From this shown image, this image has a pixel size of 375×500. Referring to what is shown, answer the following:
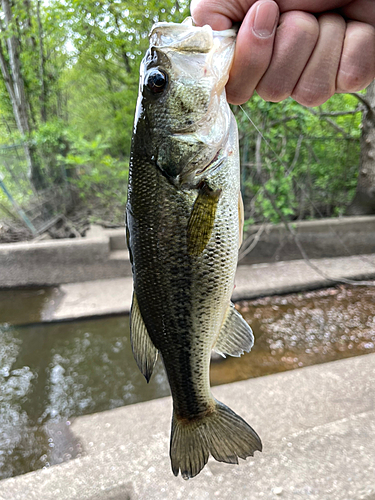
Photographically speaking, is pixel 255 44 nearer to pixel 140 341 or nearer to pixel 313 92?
pixel 313 92

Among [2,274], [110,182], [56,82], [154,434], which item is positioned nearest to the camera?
[154,434]

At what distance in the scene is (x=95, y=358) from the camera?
13.0ft

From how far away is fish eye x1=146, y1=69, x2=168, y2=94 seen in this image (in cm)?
108

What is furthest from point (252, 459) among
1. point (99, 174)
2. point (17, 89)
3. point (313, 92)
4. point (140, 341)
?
point (17, 89)

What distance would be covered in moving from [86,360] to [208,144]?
133 inches

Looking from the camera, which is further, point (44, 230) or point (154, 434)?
point (44, 230)

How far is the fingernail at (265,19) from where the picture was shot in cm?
103

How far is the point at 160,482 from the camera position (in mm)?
1938

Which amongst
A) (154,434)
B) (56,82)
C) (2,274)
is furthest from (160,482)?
(56,82)

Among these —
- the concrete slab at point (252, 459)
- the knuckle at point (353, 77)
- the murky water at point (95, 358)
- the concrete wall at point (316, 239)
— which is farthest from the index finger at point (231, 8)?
the concrete wall at point (316, 239)

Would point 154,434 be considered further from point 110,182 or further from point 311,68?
point 110,182

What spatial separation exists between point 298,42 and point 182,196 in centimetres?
57

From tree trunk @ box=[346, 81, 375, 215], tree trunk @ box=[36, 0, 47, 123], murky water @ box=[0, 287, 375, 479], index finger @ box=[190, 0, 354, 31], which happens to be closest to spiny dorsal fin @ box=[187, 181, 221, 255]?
index finger @ box=[190, 0, 354, 31]

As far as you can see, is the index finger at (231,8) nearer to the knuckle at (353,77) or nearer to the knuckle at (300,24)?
the knuckle at (300,24)
